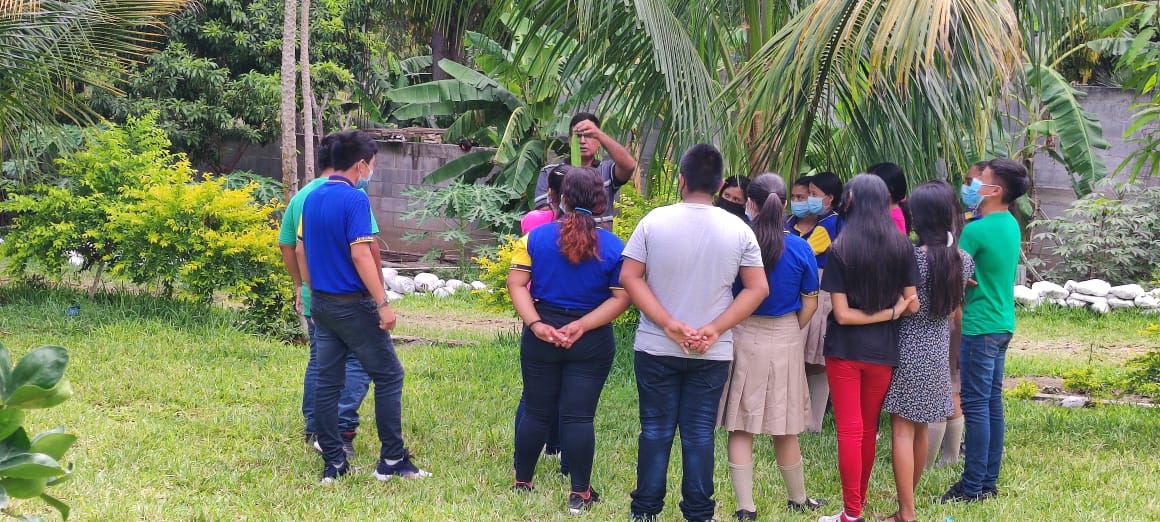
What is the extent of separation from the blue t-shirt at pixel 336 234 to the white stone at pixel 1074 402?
196 inches

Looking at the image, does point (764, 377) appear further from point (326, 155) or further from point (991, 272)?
point (326, 155)

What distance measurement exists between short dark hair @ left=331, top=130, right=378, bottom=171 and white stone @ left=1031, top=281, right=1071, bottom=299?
8.70 m

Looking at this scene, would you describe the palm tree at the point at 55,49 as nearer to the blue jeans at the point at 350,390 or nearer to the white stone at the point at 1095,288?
the blue jeans at the point at 350,390

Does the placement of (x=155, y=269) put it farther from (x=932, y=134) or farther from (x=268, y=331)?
(x=932, y=134)

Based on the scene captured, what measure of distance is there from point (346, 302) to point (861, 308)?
7.30 feet

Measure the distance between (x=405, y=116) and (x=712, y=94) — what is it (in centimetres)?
840

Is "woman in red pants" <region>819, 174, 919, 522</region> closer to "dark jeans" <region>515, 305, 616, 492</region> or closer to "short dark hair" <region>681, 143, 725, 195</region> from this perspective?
"short dark hair" <region>681, 143, 725, 195</region>

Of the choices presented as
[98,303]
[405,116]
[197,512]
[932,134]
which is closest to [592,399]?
[197,512]

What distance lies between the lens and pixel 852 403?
4.41 m

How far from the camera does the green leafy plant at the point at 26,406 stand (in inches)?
59.8

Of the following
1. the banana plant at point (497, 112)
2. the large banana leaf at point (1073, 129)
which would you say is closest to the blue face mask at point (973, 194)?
the large banana leaf at point (1073, 129)

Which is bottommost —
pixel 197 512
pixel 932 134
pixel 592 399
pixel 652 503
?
pixel 197 512

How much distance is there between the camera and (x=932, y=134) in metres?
5.50

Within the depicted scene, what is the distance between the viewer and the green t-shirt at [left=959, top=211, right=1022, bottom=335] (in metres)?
4.70
